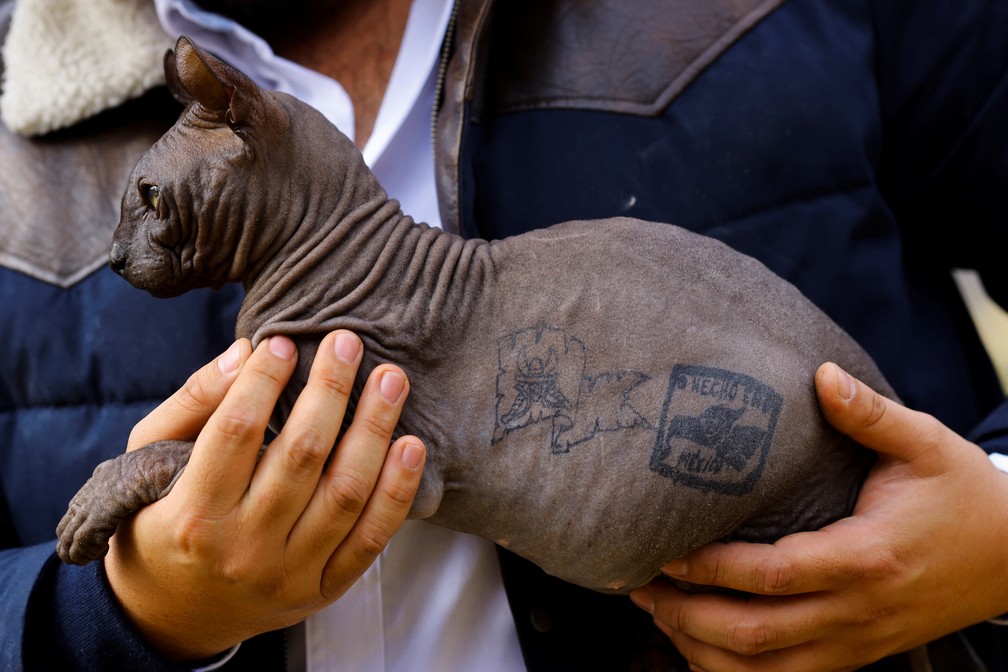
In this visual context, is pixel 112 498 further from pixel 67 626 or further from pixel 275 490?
pixel 67 626

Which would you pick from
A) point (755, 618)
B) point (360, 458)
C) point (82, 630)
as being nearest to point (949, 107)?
point (755, 618)

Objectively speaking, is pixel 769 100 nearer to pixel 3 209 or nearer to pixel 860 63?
pixel 860 63

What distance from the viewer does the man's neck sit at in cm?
249

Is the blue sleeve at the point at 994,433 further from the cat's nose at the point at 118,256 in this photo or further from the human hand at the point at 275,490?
the cat's nose at the point at 118,256

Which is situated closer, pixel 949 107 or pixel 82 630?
pixel 82 630

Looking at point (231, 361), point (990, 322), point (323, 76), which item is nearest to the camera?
point (231, 361)

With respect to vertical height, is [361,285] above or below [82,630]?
above

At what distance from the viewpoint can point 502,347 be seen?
178cm

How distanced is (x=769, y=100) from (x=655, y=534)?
1174 mm

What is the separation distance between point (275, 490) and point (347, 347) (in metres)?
0.29

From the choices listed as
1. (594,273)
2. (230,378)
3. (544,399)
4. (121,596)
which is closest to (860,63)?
(594,273)

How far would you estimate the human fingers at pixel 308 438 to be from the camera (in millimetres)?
1651

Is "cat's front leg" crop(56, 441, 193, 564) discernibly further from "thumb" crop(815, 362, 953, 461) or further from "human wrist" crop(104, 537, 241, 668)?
"thumb" crop(815, 362, 953, 461)

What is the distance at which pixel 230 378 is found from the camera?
1.75 m
